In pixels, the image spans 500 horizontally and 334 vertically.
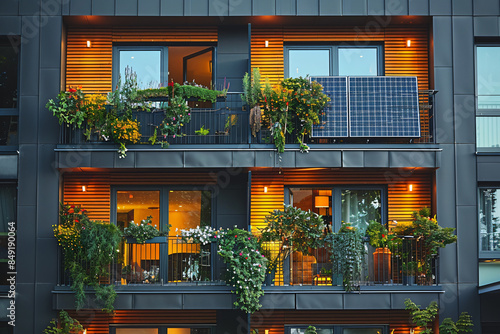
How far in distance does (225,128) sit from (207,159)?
89cm

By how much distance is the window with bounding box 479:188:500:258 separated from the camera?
1471 centimetres

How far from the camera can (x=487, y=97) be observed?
15.1 metres

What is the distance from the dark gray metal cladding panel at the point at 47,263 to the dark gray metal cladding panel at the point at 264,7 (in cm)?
699

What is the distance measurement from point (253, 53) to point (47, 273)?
709 cm

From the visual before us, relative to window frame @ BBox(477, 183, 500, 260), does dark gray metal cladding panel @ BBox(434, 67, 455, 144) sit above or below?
above

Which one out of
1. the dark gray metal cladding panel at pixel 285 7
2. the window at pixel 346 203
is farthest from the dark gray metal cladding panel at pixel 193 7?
the window at pixel 346 203

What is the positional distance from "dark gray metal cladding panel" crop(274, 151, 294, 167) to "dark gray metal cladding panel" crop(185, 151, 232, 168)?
1.05 metres

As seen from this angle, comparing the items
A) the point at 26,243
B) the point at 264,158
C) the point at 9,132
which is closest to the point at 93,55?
the point at 9,132

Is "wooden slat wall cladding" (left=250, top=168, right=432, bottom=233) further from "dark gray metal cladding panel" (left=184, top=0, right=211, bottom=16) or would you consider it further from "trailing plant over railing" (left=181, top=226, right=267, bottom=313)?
"dark gray metal cladding panel" (left=184, top=0, right=211, bottom=16)

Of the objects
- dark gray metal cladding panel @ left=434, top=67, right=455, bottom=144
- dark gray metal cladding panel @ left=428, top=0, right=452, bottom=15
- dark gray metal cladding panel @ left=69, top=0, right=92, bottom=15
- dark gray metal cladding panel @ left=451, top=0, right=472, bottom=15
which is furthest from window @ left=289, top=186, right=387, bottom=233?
dark gray metal cladding panel @ left=69, top=0, right=92, bottom=15

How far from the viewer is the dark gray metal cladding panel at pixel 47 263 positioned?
46.0 feet

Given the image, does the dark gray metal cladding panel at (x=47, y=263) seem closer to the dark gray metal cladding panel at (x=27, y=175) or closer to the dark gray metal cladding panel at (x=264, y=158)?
the dark gray metal cladding panel at (x=27, y=175)

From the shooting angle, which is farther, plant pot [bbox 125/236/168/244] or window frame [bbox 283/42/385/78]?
window frame [bbox 283/42/385/78]

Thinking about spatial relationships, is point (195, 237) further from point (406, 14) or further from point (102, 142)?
point (406, 14)
